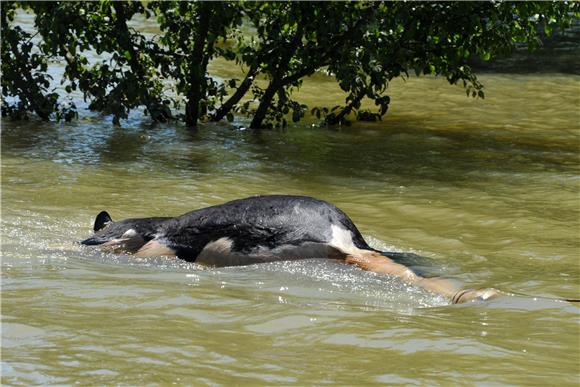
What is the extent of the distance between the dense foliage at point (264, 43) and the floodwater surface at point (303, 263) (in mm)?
487

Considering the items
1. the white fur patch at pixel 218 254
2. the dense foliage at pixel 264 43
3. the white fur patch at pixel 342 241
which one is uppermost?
the dense foliage at pixel 264 43

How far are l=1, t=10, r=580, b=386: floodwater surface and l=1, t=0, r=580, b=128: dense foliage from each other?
1.60ft

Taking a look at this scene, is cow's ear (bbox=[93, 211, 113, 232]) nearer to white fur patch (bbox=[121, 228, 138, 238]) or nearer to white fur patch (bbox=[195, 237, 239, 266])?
white fur patch (bbox=[121, 228, 138, 238])

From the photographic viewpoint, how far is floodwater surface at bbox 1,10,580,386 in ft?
12.4

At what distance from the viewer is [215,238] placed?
242 inches

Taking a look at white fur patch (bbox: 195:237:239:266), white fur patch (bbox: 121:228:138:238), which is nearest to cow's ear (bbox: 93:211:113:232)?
white fur patch (bbox: 121:228:138:238)

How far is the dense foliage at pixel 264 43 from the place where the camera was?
11.8m

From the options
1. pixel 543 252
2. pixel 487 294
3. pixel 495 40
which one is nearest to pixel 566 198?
pixel 543 252

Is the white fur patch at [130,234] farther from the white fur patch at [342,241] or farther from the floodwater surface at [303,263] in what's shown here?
the white fur patch at [342,241]

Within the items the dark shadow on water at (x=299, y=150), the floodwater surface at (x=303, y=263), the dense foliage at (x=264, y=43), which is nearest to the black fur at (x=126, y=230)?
the floodwater surface at (x=303, y=263)

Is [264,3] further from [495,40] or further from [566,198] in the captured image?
[566,198]

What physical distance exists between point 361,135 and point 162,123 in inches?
98.9

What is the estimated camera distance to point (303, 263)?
580 centimetres

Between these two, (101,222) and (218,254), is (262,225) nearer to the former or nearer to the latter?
(218,254)
